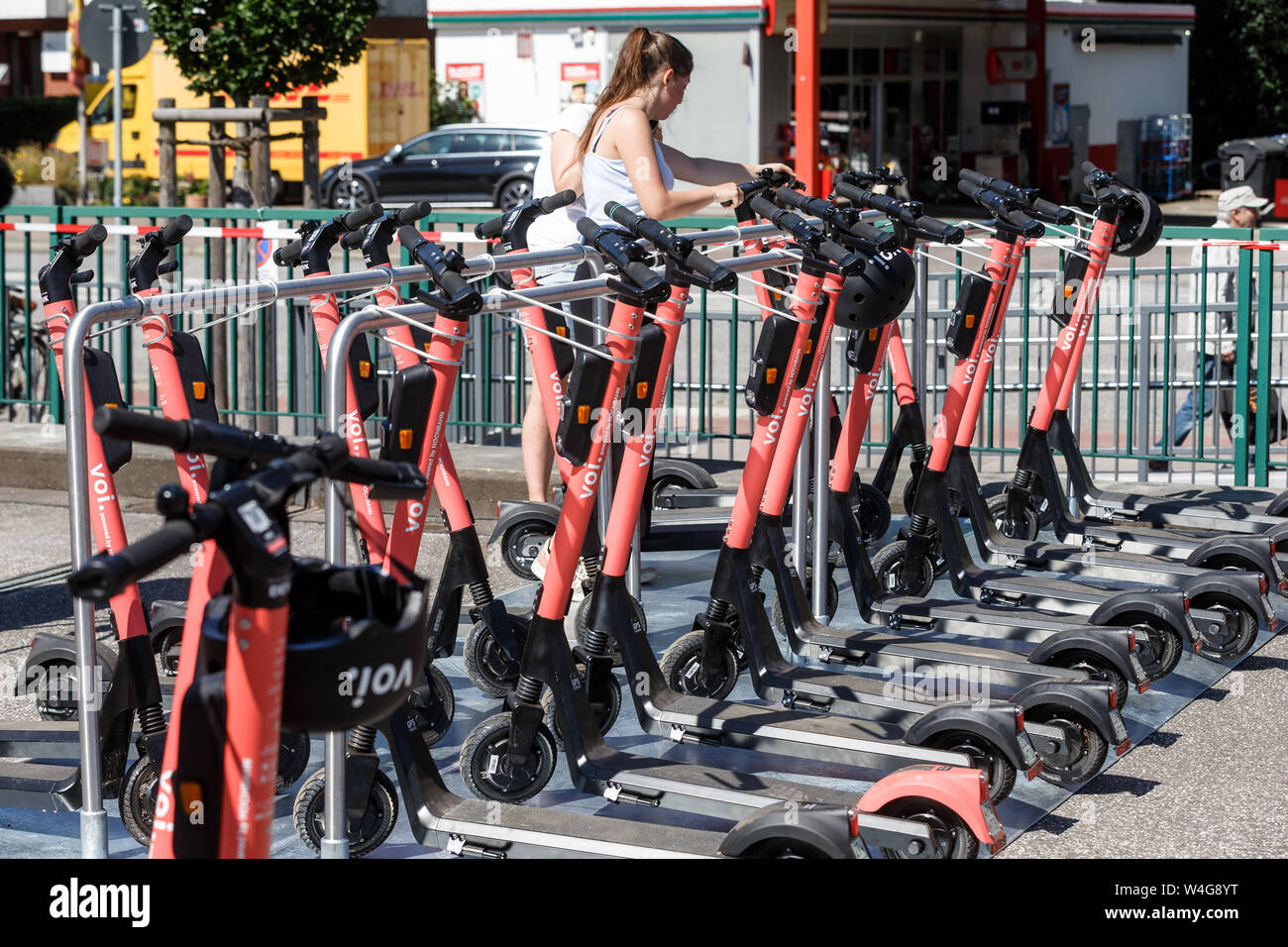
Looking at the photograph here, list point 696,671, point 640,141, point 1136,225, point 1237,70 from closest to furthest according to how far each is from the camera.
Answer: point 696,671, point 640,141, point 1136,225, point 1237,70

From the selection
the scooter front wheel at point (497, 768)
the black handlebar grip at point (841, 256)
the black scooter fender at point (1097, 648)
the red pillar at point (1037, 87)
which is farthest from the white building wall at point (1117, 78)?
the scooter front wheel at point (497, 768)

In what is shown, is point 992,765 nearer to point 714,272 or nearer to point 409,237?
point 714,272

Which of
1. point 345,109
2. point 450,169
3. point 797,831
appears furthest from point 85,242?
point 345,109

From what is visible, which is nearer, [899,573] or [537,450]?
[899,573]

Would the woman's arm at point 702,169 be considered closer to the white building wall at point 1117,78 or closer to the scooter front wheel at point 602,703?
the scooter front wheel at point 602,703

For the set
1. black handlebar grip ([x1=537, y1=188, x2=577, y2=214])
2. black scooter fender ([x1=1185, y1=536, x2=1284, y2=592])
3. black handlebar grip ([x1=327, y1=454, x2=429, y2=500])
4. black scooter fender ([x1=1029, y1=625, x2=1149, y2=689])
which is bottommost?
black scooter fender ([x1=1029, y1=625, x2=1149, y2=689])

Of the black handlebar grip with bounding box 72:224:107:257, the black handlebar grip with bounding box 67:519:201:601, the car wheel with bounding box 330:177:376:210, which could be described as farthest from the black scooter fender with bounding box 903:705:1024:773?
the car wheel with bounding box 330:177:376:210

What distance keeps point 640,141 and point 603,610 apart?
5.74 feet

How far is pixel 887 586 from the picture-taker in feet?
21.6

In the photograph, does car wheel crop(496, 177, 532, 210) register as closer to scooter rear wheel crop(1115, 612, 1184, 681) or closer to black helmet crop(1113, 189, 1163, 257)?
black helmet crop(1113, 189, 1163, 257)

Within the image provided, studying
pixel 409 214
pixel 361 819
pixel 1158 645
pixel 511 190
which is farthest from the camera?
pixel 511 190

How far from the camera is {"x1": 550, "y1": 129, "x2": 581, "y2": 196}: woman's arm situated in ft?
20.9

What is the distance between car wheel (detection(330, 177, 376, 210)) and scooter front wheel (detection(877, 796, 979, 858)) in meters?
23.2

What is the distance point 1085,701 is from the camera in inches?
187
